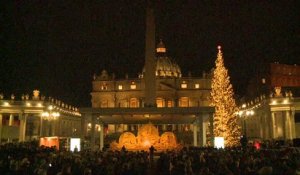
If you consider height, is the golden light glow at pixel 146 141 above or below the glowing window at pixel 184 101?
below

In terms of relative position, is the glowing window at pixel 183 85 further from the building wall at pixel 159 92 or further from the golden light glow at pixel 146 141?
the golden light glow at pixel 146 141

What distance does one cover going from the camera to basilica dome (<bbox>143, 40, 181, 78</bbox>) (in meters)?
125

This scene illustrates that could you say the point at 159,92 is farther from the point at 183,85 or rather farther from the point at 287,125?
the point at 287,125

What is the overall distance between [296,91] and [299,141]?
139 feet

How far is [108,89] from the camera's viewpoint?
365 ft

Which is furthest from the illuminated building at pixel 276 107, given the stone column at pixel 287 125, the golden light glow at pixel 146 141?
the golden light glow at pixel 146 141

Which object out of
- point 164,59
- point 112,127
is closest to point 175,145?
point 112,127

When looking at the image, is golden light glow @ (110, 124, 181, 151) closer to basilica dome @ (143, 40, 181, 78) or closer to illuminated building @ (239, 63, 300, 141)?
illuminated building @ (239, 63, 300, 141)

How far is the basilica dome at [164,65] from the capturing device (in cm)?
12506

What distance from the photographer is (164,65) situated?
127 meters

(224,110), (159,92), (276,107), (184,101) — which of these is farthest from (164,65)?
(224,110)

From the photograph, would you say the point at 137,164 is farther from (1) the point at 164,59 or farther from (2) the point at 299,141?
(1) the point at 164,59

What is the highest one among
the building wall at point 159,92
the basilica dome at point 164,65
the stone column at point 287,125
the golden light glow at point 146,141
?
the basilica dome at point 164,65

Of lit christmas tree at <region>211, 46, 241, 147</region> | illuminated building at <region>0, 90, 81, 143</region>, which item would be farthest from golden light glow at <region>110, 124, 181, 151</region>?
illuminated building at <region>0, 90, 81, 143</region>
